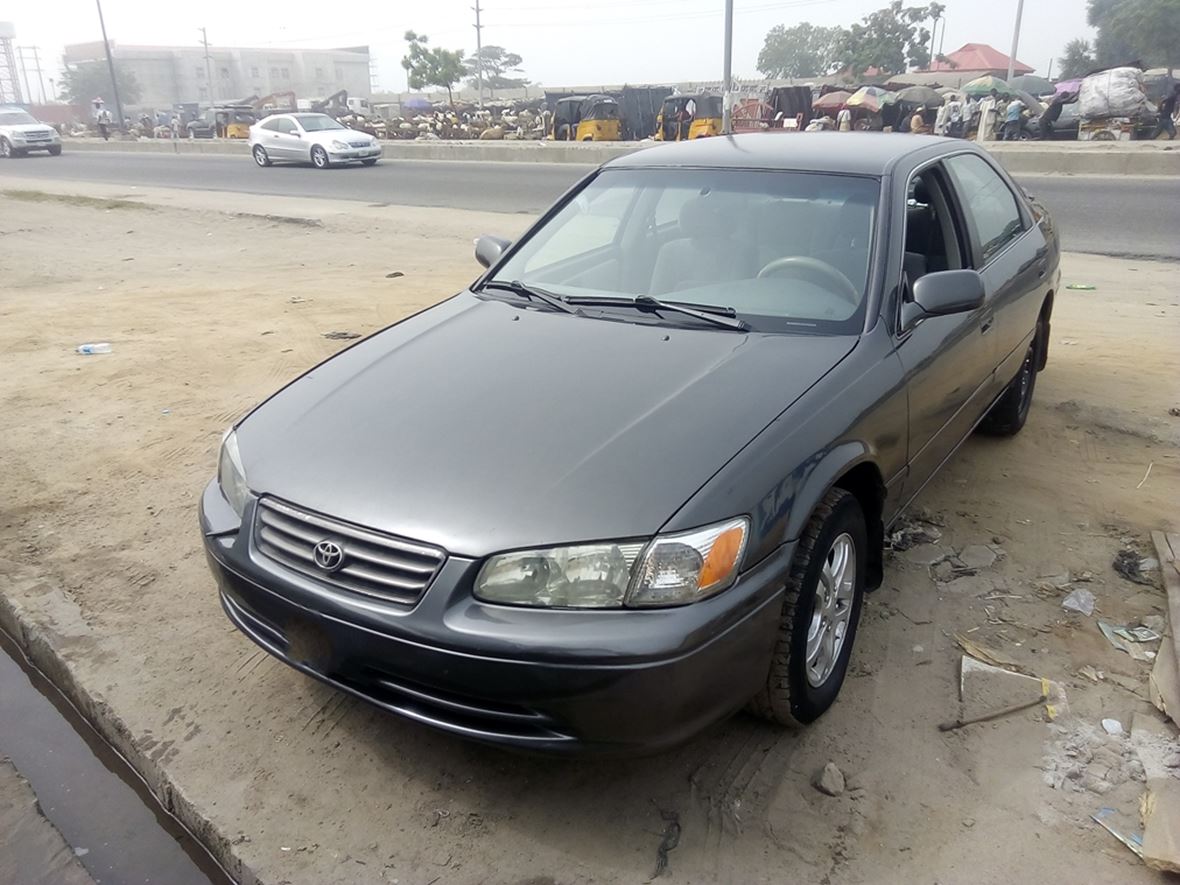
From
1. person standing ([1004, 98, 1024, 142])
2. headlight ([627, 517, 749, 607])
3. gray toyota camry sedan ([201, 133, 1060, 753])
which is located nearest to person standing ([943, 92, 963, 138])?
person standing ([1004, 98, 1024, 142])

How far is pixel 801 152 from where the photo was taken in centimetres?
387

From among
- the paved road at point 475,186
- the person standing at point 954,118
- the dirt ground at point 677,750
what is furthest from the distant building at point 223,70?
the dirt ground at point 677,750

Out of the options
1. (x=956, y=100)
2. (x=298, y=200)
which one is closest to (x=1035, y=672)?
(x=298, y=200)

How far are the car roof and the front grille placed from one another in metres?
2.26

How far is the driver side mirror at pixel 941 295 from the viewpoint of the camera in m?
3.24

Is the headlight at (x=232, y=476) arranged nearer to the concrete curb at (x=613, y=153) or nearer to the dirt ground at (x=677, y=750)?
the dirt ground at (x=677, y=750)

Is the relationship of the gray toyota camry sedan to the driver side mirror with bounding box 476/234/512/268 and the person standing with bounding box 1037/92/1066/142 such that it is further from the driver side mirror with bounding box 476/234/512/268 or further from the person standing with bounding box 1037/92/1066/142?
the person standing with bounding box 1037/92/1066/142

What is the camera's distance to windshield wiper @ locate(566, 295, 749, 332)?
329cm

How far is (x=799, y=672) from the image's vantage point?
2.70 metres

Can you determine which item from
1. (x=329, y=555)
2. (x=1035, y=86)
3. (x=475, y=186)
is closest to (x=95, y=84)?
(x=1035, y=86)

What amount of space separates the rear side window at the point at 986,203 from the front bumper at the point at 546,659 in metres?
2.45

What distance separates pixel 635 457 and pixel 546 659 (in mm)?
601

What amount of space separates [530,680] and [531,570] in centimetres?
26

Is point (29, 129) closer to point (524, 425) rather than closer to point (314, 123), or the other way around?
point (314, 123)
